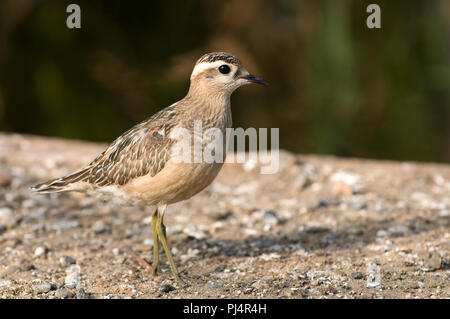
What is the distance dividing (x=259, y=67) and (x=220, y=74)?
22.6ft

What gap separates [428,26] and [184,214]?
21.5 feet

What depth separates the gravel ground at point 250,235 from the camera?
5.46 meters

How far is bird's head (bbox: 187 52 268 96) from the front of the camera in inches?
223

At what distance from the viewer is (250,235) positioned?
6.94m

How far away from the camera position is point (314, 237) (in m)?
6.80

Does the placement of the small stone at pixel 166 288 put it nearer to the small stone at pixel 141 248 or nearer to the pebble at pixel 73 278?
the pebble at pixel 73 278

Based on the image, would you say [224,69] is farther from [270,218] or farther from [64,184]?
[270,218]

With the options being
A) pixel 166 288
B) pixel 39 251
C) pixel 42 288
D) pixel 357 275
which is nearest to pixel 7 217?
pixel 39 251

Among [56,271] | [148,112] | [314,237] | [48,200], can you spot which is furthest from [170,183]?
[148,112]

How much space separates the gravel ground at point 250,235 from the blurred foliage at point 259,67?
2398 millimetres

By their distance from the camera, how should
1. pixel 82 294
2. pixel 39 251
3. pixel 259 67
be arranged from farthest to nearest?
pixel 259 67, pixel 39 251, pixel 82 294

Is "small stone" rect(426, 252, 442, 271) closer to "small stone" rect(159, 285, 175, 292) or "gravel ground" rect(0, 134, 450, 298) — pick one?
"gravel ground" rect(0, 134, 450, 298)

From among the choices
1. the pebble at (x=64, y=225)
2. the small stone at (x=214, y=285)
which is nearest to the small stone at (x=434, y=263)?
the small stone at (x=214, y=285)

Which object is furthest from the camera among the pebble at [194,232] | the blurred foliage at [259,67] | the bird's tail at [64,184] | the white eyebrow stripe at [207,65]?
the blurred foliage at [259,67]
